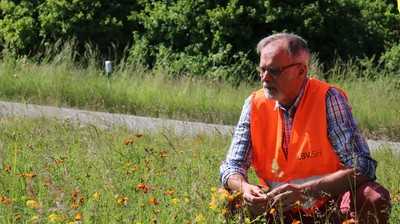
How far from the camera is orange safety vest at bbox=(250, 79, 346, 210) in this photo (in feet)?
13.8

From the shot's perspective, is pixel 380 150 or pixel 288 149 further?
pixel 380 150

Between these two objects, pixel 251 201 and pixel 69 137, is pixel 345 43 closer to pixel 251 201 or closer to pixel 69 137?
pixel 69 137

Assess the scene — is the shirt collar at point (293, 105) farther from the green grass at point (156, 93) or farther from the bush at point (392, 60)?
the bush at point (392, 60)

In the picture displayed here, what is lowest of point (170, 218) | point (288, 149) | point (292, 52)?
point (170, 218)

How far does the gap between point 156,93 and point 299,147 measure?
6.75 meters

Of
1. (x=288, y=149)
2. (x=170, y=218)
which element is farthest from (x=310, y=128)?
(x=170, y=218)

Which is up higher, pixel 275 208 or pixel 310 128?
pixel 310 128

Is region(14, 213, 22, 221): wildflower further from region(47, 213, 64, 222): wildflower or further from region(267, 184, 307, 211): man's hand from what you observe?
region(267, 184, 307, 211): man's hand

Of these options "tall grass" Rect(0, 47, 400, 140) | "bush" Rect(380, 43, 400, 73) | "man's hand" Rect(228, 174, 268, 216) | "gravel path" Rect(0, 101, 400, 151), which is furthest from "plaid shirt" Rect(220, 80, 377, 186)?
"bush" Rect(380, 43, 400, 73)

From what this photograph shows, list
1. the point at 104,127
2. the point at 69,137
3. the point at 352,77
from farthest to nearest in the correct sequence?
the point at 352,77
the point at 104,127
the point at 69,137

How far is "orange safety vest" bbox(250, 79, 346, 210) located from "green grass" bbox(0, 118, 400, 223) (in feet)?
1.26

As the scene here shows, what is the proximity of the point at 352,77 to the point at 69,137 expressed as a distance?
6144 millimetres

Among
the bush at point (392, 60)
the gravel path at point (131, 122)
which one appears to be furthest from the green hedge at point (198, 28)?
the gravel path at point (131, 122)

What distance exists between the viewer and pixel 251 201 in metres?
4.06
